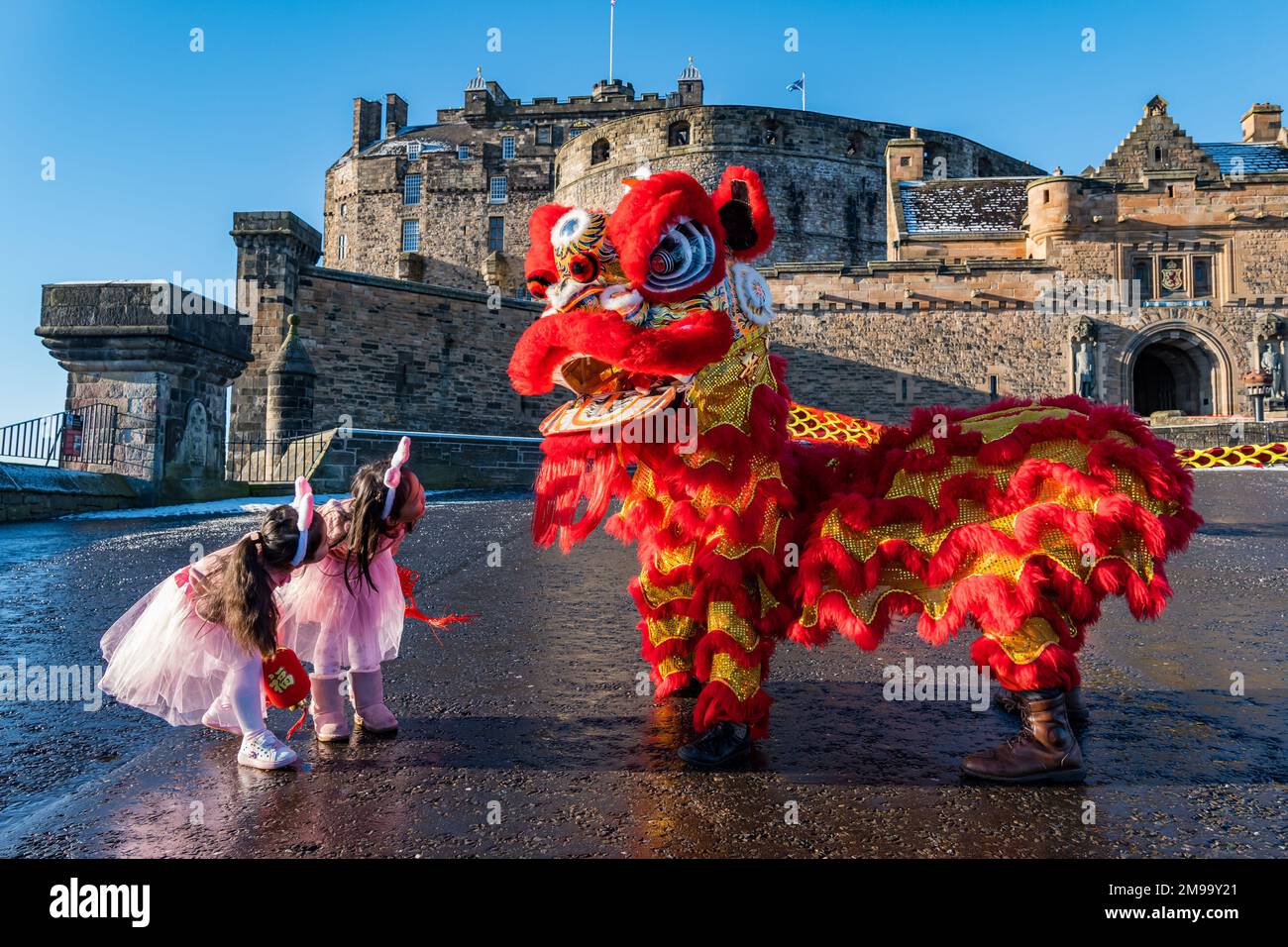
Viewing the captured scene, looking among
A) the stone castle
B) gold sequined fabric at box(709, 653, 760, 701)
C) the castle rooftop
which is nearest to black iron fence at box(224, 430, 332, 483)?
the stone castle

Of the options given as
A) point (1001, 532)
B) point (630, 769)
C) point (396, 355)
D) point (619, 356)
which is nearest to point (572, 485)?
point (619, 356)

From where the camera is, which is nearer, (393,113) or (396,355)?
(396,355)

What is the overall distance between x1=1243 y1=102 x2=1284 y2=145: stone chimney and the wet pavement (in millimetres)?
43682

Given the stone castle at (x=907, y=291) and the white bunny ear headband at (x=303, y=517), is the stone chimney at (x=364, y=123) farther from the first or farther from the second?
the white bunny ear headband at (x=303, y=517)

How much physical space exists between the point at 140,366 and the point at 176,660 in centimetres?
983

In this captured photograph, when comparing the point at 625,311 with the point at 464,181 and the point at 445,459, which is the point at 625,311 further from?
the point at 464,181

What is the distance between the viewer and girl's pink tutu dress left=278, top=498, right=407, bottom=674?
2.87m

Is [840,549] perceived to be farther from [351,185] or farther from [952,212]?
[351,185]

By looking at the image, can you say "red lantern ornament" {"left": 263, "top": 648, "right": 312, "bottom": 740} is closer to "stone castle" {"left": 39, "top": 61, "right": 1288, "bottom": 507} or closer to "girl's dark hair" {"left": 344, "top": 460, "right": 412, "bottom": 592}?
"girl's dark hair" {"left": 344, "top": 460, "right": 412, "bottom": 592}

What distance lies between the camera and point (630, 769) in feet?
8.39

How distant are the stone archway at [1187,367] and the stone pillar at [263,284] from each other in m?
27.9

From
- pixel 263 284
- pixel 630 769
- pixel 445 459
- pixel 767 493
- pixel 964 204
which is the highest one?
pixel 964 204

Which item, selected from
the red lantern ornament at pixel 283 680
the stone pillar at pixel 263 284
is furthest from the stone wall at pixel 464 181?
the red lantern ornament at pixel 283 680

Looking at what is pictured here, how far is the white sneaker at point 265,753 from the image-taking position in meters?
2.57
